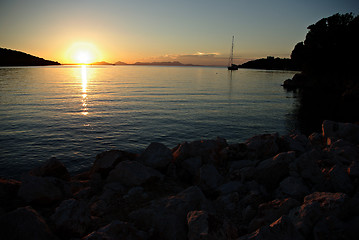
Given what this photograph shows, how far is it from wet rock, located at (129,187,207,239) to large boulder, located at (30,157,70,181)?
15.2 ft

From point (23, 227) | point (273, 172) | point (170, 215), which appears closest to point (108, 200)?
point (170, 215)

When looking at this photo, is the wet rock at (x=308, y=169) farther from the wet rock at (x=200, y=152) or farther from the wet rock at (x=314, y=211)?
the wet rock at (x=200, y=152)

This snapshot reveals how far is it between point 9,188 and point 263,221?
758 cm

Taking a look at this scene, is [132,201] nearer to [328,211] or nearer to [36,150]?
[328,211]

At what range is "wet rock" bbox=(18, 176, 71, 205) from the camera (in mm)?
6734

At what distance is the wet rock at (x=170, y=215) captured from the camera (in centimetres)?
541

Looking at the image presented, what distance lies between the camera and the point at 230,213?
6.63 meters

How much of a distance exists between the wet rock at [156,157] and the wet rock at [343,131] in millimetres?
9778

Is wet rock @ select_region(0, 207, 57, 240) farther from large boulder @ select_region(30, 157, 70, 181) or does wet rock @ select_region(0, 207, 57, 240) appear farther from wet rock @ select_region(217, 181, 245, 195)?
wet rock @ select_region(217, 181, 245, 195)

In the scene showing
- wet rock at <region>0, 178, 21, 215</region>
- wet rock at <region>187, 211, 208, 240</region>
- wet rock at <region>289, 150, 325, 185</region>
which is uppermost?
wet rock at <region>289, 150, 325, 185</region>

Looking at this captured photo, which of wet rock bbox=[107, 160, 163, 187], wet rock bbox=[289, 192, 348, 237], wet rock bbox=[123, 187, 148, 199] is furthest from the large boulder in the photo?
wet rock bbox=[289, 192, 348, 237]

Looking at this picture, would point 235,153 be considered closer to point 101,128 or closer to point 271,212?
point 271,212

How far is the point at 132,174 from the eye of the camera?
27.3ft

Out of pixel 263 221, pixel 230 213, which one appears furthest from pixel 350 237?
pixel 230 213
